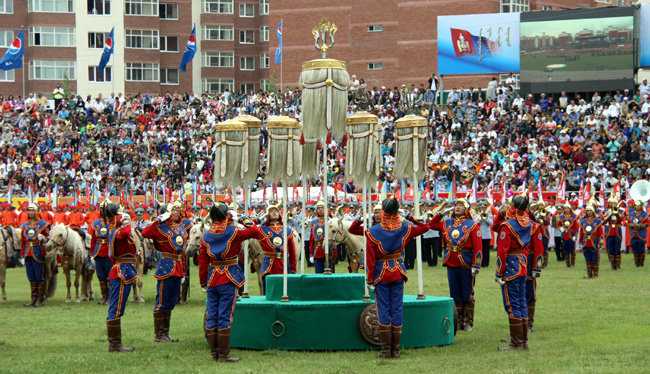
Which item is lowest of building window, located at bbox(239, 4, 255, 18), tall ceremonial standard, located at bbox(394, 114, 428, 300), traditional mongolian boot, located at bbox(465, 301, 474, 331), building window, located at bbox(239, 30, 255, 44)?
traditional mongolian boot, located at bbox(465, 301, 474, 331)

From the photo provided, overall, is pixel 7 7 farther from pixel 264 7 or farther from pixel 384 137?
pixel 384 137

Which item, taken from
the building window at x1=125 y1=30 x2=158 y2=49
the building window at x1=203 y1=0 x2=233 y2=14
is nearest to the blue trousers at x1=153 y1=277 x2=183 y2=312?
the building window at x1=125 y1=30 x2=158 y2=49

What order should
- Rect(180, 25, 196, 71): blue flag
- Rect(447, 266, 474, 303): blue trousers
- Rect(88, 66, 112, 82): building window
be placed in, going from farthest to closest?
Rect(88, 66, 112, 82): building window
Rect(180, 25, 196, 71): blue flag
Rect(447, 266, 474, 303): blue trousers

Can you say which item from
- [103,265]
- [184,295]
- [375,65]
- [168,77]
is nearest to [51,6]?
[168,77]

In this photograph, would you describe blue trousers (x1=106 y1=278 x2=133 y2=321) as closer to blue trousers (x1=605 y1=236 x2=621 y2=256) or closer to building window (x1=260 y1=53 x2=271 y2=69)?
blue trousers (x1=605 y1=236 x2=621 y2=256)

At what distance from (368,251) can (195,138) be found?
36192mm

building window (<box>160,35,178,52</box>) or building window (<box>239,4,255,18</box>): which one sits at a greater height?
building window (<box>239,4,255,18</box>)

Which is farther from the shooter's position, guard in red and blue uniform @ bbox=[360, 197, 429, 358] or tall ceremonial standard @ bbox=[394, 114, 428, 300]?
tall ceremonial standard @ bbox=[394, 114, 428, 300]

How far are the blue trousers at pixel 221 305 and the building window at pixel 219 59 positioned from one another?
2660 inches

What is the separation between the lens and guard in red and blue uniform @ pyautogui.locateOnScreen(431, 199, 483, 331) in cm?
1647

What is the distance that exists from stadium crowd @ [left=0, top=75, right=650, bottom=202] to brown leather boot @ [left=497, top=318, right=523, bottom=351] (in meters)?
19.3

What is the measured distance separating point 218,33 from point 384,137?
39.9m

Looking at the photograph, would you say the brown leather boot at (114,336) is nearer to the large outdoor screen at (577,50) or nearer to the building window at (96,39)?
the large outdoor screen at (577,50)

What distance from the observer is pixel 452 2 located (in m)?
64.2
